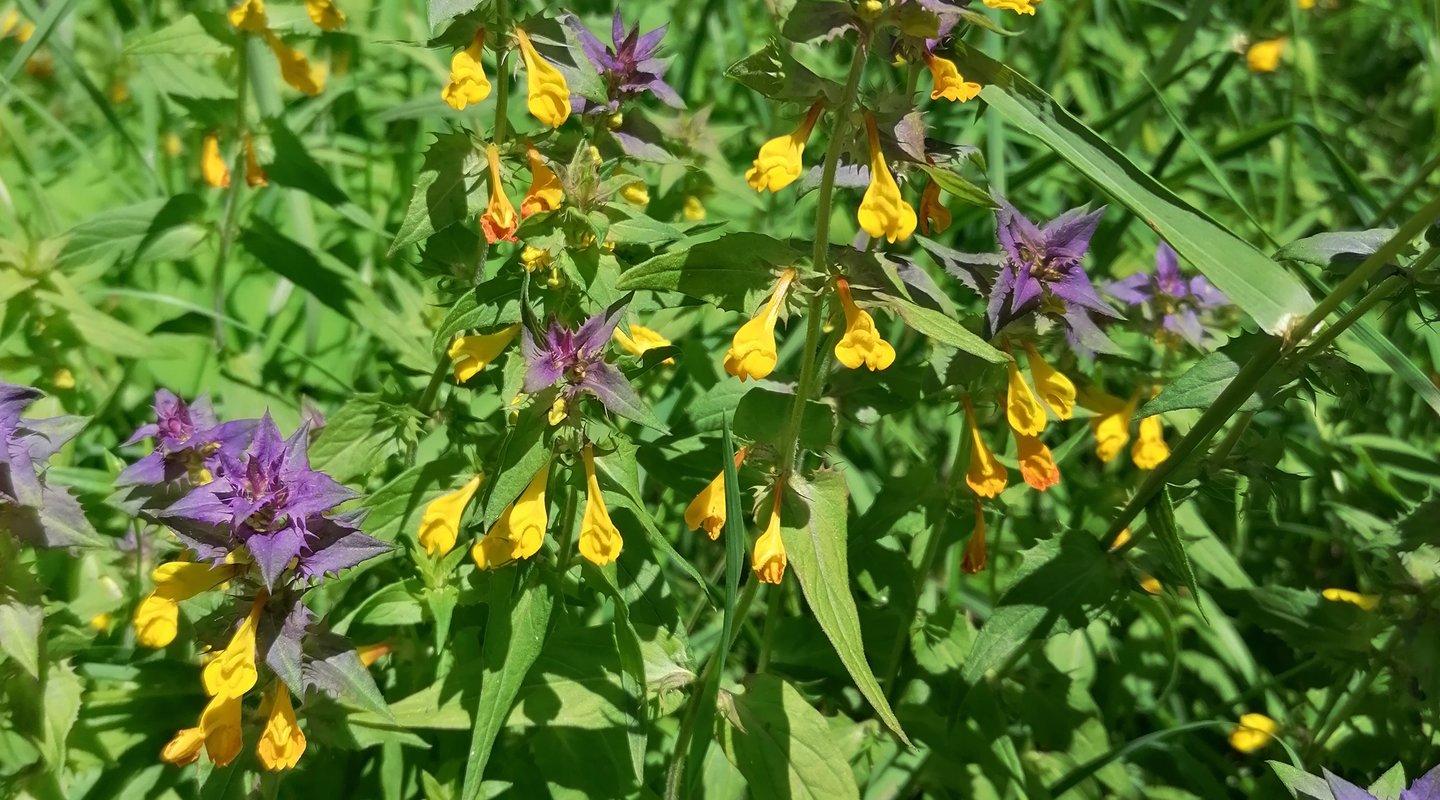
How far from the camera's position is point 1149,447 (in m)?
1.85

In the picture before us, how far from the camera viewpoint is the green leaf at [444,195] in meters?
1.54

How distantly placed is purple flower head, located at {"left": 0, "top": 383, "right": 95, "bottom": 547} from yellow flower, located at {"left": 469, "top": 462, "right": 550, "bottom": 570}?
538mm

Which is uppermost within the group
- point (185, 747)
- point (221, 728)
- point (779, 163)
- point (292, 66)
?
point (779, 163)

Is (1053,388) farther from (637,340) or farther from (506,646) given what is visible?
(506,646)

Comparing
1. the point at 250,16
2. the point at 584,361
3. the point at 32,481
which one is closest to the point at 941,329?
the point at 584,361

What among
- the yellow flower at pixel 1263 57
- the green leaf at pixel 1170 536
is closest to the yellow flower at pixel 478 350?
the green leaf at pixel 1170 536

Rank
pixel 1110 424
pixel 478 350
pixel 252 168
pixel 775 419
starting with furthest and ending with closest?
pixel 252 168 < pixel 1110 424 < pixel 775 419 < pixel 478 350

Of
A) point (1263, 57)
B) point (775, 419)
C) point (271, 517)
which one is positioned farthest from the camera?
point (1263, 57)

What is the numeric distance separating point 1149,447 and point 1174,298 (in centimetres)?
31

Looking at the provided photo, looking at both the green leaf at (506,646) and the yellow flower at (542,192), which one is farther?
the yellow flower at (542,192)

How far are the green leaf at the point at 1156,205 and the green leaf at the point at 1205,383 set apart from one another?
8 cm

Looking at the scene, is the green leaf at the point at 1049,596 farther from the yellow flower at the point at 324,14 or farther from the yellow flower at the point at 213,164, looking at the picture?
the yellow flower at the point at 213,164

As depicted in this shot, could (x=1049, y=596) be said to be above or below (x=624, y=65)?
below

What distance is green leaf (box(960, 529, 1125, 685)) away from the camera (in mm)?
1556
